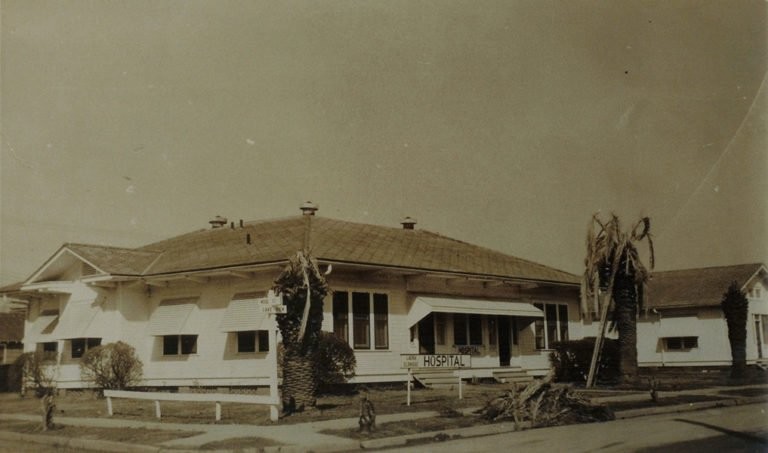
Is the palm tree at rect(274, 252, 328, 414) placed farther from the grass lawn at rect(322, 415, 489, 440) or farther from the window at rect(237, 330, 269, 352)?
the window at rect(237, 330, 269, 352)

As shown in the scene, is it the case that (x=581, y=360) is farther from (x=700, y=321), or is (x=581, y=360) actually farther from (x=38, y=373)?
(x=38, y=373)

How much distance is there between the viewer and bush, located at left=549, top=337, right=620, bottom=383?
26234mm

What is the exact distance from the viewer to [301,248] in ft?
75.3

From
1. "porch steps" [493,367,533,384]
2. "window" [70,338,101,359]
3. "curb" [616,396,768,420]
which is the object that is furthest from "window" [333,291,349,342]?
"curb" [616,396,768,420]

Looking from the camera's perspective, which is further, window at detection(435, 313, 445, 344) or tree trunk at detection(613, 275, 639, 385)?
window at detection(435, 313, 445, 344)

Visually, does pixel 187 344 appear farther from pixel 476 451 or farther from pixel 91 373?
pixel 476 451

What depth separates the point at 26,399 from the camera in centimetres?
2566

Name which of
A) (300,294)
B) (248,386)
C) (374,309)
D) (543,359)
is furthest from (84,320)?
(543,359)

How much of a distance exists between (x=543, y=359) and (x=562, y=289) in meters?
3.10

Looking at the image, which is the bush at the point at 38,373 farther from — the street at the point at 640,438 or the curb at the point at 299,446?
the street at the point at 640,438

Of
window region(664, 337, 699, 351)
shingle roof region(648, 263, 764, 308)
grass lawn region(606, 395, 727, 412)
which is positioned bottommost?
grass lawn region(606, 395, 727, 412)

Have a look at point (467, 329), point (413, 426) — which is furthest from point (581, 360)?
point (413, 426)

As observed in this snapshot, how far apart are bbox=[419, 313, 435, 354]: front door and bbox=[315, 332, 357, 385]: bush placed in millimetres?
4007

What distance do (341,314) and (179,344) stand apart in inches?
222
